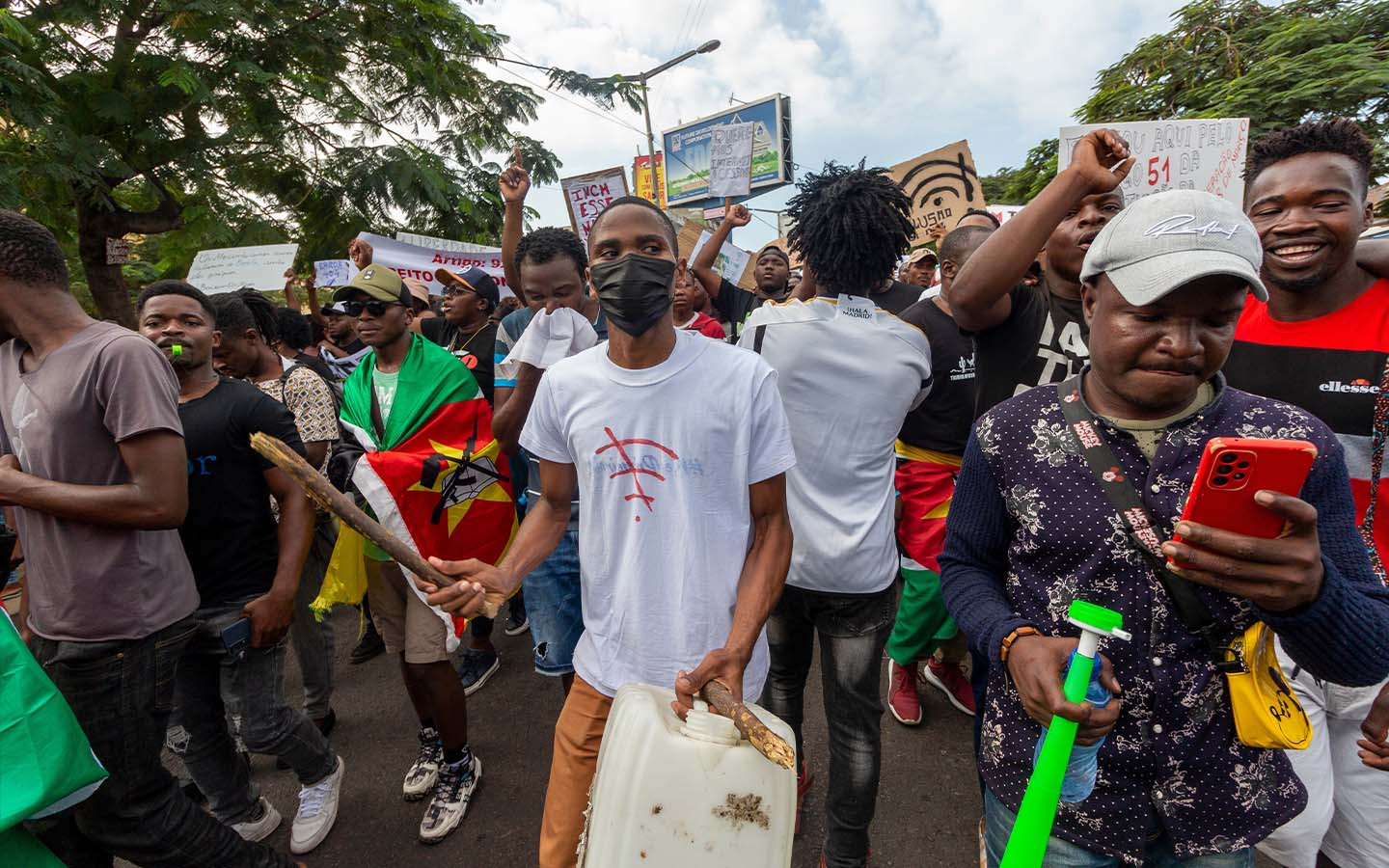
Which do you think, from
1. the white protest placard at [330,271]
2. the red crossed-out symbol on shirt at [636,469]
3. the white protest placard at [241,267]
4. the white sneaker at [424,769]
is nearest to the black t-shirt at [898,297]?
the red crossed-out symbol on shirt at [636,469]

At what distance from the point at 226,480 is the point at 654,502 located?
1832 mm

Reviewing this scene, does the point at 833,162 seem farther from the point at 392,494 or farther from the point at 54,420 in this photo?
the point at 54,420

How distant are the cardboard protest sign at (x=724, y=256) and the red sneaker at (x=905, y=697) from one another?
3.73 m

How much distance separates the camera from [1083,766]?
1.12m

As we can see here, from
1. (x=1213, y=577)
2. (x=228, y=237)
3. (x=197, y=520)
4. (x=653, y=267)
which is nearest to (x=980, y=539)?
(x=1213, y=577)

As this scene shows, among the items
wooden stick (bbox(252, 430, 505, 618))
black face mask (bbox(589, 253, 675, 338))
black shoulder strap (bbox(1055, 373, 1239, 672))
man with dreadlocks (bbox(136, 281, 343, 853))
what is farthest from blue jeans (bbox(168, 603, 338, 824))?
black shoulder strap (bbox(1055, 373, 1239, 672))

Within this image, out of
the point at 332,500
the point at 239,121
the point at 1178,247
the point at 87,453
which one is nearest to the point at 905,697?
the point at 1178,247

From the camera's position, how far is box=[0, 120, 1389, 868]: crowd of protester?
1.15 meters

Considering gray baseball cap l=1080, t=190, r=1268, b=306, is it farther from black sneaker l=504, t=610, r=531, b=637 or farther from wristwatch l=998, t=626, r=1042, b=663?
black sneaker l=504, t=610, r=531, b=637

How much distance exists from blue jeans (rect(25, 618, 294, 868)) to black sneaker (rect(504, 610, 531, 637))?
226 cm

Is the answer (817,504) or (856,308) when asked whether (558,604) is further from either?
(856,308)

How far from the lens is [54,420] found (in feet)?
6.12

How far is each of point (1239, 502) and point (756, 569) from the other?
1.03 m

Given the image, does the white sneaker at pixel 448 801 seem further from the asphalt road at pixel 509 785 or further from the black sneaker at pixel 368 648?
the black sneaker at pixel 368 648
